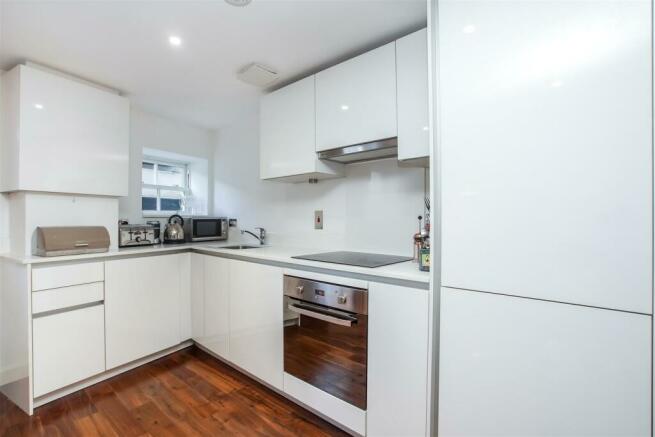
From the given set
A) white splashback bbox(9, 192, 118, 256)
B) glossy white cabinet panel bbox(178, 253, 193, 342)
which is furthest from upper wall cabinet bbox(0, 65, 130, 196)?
glossy white cabinet panel bbox(178, 253, 193, 342)

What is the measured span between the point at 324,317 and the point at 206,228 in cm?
195

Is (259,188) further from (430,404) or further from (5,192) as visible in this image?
(430,404)

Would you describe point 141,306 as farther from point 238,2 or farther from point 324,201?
point 238,2

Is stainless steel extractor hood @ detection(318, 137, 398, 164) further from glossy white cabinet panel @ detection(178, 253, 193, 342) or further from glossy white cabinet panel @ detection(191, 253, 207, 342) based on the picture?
glossy white cabinet panel @ detection(178, 253, 193, 342)

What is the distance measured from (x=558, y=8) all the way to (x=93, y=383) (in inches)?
130

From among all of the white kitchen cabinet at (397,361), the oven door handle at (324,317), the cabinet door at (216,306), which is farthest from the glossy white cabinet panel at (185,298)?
the white kitchen cabinet at (397,361)

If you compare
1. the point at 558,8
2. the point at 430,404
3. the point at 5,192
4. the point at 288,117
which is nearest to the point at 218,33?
the point at 288,117

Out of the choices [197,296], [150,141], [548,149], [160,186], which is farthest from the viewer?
[160,186]

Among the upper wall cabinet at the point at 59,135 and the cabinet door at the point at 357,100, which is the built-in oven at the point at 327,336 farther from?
the upper wall cabinet at the point at 59,135

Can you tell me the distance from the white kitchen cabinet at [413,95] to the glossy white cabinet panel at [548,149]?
322mm

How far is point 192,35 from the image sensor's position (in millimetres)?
1751

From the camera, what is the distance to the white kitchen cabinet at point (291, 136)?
7.01ft

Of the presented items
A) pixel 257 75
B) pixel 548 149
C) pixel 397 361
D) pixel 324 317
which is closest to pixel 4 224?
pixel 257 75

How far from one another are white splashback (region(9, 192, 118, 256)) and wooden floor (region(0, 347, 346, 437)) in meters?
1.05
